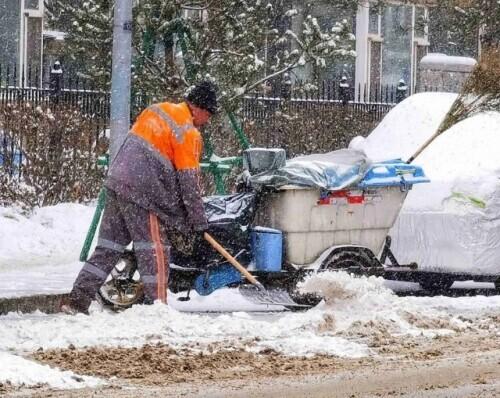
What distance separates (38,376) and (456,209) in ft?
20.7

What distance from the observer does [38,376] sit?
786 centimetres

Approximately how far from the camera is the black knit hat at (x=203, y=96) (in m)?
11.1

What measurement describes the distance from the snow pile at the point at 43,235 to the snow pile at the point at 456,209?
3.65 metres

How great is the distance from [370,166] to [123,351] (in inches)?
163

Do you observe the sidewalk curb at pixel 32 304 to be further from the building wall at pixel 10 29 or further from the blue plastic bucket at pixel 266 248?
the building wall at pixel 10 29

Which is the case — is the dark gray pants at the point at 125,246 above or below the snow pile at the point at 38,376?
above

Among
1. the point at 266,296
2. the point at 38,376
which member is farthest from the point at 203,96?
the point at 38,376

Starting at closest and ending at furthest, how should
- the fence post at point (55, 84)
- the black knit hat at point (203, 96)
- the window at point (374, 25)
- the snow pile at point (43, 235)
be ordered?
the black knit hat at point (203, 96) < the snow pile at point (43, 235) < the fence post at point (55, 84) < the window at point (374, 25)

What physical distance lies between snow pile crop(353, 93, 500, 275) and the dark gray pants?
3249 mm

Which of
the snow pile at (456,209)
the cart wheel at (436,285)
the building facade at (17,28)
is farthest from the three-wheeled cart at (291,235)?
the building facade at (17,28)

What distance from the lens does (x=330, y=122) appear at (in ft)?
66.8

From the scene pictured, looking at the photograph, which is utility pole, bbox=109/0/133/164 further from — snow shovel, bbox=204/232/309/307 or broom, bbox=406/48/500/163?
broom, bbox=406/48/500/163

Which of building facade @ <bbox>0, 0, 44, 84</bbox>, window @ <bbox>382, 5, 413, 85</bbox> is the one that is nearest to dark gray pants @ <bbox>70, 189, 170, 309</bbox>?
building facade @ <bbox>0, 0, 44, 84</bbox>

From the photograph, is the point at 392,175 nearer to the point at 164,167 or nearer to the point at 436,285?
the point at 436,285
